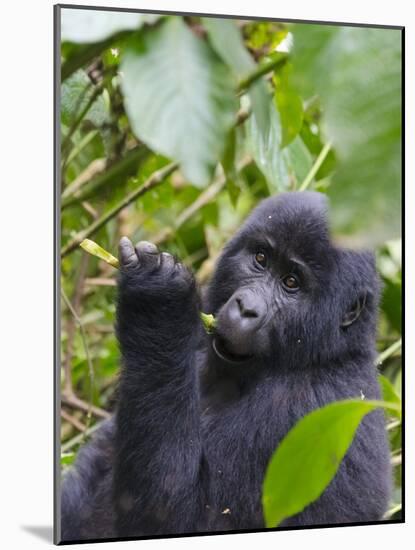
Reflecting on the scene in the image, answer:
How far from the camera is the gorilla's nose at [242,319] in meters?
2.30

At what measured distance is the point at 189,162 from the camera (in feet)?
1.96

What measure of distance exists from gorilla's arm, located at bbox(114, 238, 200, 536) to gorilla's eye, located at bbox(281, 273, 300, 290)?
296 millimetres

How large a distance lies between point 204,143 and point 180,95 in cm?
3

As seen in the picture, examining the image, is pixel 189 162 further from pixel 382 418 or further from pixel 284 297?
pixel 382 418

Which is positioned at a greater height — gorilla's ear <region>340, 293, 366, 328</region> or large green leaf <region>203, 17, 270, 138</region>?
gorilla's ear <region>340, 293, 366, 328</region>

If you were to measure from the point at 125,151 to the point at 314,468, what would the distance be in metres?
1.75

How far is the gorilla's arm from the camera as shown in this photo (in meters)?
2.23

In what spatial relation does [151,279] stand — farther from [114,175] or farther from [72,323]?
[72,323]

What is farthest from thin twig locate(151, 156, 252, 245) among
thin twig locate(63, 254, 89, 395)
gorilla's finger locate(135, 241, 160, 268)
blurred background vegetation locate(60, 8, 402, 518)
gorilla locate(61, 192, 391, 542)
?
gorilla's finger locate(135, 241, 160, 268)

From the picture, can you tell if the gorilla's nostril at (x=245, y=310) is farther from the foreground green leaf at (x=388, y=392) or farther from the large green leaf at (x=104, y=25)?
the large green leaf at (x=104, y=25)

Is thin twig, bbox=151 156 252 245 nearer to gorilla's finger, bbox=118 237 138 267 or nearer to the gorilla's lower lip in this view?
the gorilla's lower lip

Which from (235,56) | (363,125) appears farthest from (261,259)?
(363,125)

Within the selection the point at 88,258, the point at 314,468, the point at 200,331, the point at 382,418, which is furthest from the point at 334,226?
the point at 88,258

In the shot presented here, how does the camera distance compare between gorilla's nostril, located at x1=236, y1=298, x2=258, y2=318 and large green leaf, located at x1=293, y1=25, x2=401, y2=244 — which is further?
gorilla's nostril, located at x1=236, y1=298, x2=258, y2=318
